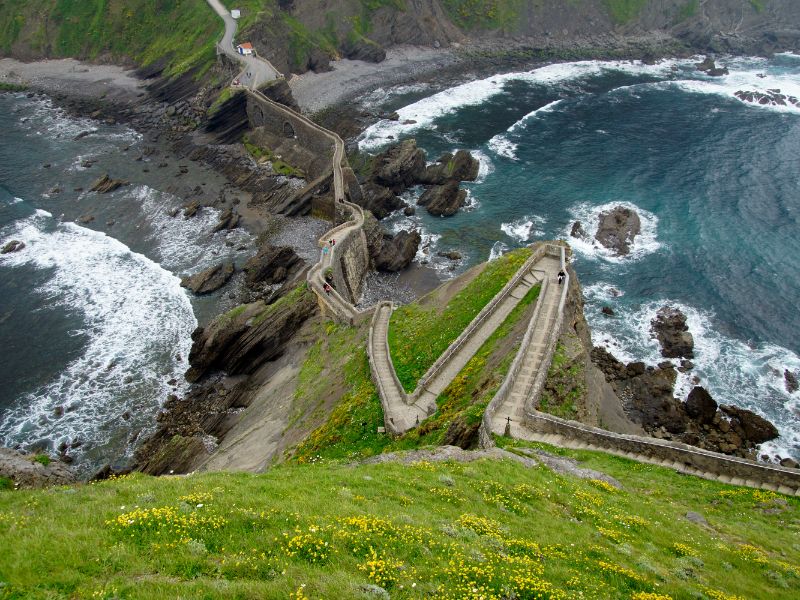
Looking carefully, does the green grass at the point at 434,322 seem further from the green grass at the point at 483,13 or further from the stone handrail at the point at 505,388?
the green grass at the point at 483,13

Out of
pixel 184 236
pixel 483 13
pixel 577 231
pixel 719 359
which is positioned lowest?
pixel 719 359

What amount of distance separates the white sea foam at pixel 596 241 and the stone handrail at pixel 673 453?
4224cm

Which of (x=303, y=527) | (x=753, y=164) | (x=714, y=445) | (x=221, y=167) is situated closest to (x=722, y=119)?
(x=753, y=164)

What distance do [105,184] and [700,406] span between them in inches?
3191

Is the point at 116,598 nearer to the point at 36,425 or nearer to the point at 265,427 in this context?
the point at 265,427

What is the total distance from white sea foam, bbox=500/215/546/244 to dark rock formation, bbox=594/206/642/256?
7482 millimetres

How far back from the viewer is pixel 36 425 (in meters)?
44.8

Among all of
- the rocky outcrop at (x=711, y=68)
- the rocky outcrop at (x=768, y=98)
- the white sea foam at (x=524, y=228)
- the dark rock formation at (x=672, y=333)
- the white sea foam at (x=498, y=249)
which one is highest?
the rocky outcrop at (x=711, y=68)

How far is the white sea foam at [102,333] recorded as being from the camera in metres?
→ 45.4

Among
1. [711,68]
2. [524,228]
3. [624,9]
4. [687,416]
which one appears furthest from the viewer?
[624,9]

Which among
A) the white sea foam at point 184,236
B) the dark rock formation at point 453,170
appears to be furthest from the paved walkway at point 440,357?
the dark rock formation at point 453,170

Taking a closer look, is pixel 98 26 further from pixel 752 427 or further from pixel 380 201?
pixel 752 427

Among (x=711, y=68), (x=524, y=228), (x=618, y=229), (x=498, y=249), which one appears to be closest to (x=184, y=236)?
(x=498, y=249)

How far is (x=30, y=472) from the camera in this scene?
79.7ft
